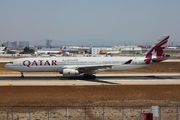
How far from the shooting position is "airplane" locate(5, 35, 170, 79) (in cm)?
4816

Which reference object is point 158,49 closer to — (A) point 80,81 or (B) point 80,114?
(A) point 80,81

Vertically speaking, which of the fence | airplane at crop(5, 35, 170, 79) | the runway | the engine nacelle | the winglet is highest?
the winglet

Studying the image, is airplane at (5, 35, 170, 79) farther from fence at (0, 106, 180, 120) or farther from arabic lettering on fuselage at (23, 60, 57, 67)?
fence at (0, 106, 180, 120)

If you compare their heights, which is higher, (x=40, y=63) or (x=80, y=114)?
Result: (x=40, y=63)

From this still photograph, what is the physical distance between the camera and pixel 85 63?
4938 centimetres

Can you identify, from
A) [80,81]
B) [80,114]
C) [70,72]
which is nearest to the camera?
[80,114]

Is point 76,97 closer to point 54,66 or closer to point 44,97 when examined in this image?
point 44,97

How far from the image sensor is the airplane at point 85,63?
1896 inches

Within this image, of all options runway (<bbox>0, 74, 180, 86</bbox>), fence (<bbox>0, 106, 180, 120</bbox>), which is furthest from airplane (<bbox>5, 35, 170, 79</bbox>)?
fence (<bbox>0, 106, 180, 120</bbox>)

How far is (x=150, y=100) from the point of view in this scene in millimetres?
29641

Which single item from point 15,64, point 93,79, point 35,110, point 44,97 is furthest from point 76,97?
point 15,64

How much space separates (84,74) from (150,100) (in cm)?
2070

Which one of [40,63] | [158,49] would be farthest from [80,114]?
[158,49]

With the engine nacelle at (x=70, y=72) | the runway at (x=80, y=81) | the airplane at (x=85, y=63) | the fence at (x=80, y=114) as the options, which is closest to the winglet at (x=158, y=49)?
the airplane at (x=85, y=63)
